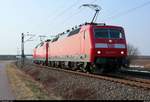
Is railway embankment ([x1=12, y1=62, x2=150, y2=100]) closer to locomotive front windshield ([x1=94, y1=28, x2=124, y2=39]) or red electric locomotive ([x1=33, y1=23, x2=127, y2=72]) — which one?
red electric locomotive ([x1=33, y1=23, x2=127, y2=72])

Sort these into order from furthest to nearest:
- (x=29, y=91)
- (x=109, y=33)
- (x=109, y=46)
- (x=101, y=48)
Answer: (x=109, y=33), (x=109, y=46), (x=101, y=48), (x=29, y=91)

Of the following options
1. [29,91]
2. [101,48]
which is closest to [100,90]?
[29,91]

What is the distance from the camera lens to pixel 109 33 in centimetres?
2548

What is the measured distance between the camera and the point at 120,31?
25.8 metres

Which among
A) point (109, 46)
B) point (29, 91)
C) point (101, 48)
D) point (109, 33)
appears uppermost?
point (109, 33)

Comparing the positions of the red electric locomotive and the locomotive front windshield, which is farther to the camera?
the locomotive front windshield

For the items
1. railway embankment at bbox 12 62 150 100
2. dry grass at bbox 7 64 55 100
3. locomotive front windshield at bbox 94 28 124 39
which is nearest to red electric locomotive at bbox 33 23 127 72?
locomotive front windshield at bbox 94 28 124 39

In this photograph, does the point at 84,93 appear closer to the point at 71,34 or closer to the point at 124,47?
the point at 124,47

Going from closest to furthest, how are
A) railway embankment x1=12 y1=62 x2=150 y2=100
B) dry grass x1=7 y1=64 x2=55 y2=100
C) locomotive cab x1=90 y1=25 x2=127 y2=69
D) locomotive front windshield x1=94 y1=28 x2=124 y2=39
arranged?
railway embankment x1=12 y1=62 x2=150 y2=100 → dry grass x1=7 y1=64 x2=55 y2=100 → locomotive cab x1=90 y1=25 x2=127 y2=69 → locomotive front windshield x1=94 y1=28 x2=124 y2=39

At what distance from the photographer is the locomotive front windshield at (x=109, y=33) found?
25298mm

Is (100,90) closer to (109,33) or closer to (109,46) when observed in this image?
(109,46)

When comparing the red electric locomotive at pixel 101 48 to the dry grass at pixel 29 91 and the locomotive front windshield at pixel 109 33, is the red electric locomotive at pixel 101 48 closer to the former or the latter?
the locomotive front windshield at pixel 109 33

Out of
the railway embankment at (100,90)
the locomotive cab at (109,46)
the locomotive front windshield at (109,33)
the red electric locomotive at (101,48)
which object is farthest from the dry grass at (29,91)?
the locomotive front windshield at (109,33)

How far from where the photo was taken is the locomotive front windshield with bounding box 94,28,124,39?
996 inches
